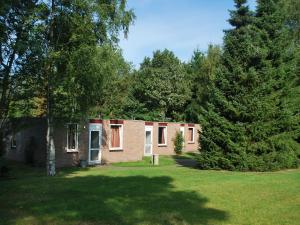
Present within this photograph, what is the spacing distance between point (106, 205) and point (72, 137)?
48.9 ft

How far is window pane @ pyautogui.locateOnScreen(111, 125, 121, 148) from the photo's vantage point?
92.3 feet

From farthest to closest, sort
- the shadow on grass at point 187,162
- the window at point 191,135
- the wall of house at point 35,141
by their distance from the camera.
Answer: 1. the window at point 191,135
2. the shadow on grass at point 187,162
3. the wall of house at point 35,141

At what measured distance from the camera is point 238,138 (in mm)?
21734

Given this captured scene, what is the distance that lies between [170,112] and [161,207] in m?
42.1

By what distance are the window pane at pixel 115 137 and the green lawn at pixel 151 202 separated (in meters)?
12.5

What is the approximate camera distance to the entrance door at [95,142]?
26.1 metres

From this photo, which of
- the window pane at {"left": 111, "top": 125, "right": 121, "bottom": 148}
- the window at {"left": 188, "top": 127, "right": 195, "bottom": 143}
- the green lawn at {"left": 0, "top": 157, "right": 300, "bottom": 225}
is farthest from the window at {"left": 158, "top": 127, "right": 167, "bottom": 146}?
the green lawn at {"left": 0, "top": 157, "right": 300, "bottom": 225}

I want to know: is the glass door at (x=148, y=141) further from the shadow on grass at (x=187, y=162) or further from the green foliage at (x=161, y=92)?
the green foliage at (x=161, y=92)

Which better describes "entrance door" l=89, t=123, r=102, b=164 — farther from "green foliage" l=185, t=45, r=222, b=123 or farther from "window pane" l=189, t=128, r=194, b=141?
"green foliage" l=185, t=45, r=222, b=123

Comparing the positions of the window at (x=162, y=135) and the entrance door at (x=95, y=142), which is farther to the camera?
the window at (x=162, y=135)

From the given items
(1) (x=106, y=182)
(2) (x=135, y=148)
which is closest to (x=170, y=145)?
(2) (x=135, y=148)

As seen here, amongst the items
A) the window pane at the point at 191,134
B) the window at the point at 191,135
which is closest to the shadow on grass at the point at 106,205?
the window at the point at 191,135

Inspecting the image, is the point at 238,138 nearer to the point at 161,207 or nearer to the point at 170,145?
the point at 161,207

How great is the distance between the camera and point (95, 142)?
26.6 meters
